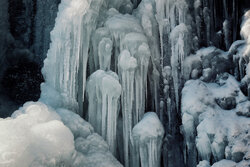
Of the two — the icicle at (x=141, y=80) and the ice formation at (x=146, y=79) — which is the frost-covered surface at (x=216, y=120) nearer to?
the ice formation at (x=146, y=79)

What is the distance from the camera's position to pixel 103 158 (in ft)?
20.5

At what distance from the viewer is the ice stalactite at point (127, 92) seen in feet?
23.5

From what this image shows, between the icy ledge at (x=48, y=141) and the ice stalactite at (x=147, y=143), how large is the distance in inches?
30.7

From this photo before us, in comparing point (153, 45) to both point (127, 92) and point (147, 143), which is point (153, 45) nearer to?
point (127, 92)

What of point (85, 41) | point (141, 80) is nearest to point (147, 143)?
point (141, 80)

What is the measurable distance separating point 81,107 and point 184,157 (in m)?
2.74

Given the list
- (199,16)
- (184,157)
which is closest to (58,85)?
(184,157)

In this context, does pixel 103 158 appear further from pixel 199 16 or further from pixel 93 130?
pixel 199 16

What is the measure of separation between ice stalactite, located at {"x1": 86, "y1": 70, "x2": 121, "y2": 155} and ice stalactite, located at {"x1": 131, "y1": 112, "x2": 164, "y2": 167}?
53cm

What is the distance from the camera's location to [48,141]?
524 cm

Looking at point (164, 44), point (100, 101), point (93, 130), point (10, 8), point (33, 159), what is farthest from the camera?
point (10, 8)

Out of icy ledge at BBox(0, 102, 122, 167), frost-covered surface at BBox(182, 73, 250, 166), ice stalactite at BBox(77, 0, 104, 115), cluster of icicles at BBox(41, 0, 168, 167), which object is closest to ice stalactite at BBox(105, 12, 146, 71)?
cluster of icicles at BBox(41, 0, 168, 167)

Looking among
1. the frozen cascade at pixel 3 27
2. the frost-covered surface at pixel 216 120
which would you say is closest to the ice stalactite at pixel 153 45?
the frost-covered surface at pixel 216 120

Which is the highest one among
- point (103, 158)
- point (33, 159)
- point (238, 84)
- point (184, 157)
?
point (238, 84)
